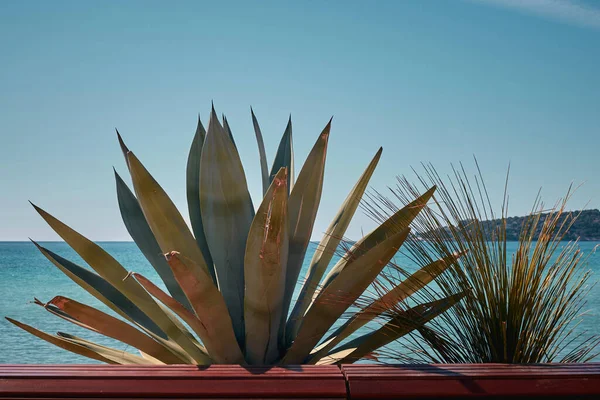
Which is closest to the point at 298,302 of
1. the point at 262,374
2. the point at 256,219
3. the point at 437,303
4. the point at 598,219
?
the point at 437,303

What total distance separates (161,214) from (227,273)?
1.07ft

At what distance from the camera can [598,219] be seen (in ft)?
46.0

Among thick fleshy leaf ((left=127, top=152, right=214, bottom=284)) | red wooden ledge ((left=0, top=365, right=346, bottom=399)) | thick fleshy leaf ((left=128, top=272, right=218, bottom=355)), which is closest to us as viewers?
red wooden ledge ((left=0, top=365, right=346, bottom=399))

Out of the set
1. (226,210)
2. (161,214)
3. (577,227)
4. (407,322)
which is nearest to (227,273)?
(226,210)

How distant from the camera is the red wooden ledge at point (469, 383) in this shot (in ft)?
3.68

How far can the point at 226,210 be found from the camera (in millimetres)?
2104

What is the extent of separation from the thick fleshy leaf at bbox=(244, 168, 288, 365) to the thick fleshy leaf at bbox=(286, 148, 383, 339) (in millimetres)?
173

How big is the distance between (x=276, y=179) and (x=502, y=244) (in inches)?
32.2

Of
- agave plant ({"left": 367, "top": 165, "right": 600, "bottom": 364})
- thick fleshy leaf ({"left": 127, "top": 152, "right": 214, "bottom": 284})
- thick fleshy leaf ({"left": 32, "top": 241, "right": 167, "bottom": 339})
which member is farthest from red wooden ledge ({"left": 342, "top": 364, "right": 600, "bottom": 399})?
thick fleshy leaf ({"left": 32, "top": 241, "right": 167, "bottom": 339})

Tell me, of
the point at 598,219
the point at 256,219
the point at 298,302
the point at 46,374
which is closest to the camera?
the point at 46,374

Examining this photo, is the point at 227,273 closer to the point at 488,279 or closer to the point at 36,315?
the point at 488,279

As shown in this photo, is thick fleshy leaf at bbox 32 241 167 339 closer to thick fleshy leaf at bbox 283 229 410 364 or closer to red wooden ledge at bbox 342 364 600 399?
thick fleshy leaf at bbox 283 229 410 364

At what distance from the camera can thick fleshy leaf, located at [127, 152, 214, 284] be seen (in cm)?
191

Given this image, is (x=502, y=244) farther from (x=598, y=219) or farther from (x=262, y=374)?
(x=598, y=219)
